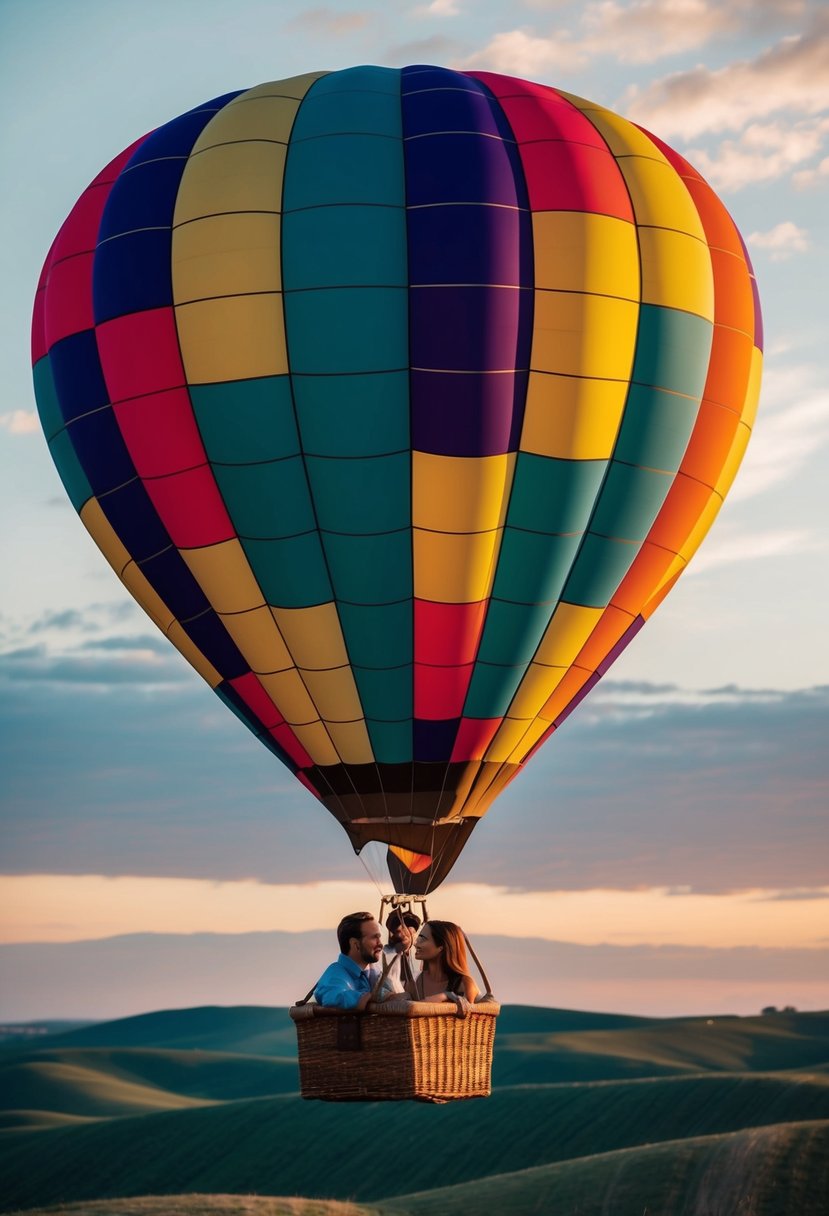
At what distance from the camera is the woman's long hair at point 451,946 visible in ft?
44.5

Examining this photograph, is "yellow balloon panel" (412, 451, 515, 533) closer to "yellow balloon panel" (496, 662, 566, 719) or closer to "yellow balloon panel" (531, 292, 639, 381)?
"yellow balloon panel" (531, 292, 639, 381)

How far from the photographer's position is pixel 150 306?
52.6 ft

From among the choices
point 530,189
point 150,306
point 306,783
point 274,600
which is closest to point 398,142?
point 530,189

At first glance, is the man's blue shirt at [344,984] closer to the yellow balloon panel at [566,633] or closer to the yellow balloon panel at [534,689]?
the yellow balloon panel at [534,689]

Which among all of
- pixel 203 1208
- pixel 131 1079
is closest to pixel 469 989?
pixel 203 1208

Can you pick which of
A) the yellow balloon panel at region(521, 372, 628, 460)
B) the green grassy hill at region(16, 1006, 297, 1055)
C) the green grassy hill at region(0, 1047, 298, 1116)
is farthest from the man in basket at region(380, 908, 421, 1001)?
the green grassy hill at region(16, 1006, 297, 1055)

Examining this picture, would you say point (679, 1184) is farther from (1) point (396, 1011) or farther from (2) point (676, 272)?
(1) point (396, 1011)

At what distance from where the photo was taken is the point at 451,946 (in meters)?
13.6

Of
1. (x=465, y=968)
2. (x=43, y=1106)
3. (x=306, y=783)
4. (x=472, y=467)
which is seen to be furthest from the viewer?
(x=43, y=1106)

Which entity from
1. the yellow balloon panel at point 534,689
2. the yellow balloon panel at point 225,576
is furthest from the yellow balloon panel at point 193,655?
the yellow balloon panel at point 534,689

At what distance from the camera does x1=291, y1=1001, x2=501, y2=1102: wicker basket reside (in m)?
13.1

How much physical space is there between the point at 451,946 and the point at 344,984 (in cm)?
91

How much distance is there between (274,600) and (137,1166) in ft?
212

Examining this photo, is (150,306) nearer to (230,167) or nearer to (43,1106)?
(230,167)
